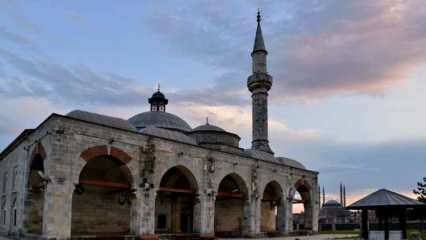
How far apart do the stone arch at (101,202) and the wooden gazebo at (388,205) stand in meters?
10.8

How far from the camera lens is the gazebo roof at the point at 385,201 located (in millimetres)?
16781

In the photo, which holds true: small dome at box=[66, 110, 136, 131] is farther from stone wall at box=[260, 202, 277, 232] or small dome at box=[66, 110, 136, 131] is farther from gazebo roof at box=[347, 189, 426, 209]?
stone wall at box=[260, 202, 277, 232]

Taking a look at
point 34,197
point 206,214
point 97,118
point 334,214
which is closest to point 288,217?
point 206,214

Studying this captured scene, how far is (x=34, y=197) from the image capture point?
19781 mm

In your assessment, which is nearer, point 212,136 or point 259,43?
point 212,136

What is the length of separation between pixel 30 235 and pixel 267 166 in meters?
15.7

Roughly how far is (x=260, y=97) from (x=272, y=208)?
9.16 m

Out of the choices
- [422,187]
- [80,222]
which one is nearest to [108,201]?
[80,222]

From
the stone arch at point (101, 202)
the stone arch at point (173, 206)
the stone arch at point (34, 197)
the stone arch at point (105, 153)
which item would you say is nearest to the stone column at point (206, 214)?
the stone arch at point (173, 206)

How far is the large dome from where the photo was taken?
3253 centimetres

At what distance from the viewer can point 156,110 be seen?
35.3 metres

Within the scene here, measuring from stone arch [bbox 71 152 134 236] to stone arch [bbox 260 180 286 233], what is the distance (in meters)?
10.2

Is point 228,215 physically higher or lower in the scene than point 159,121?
lower

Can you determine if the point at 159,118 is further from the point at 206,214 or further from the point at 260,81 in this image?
the point at 206,214
